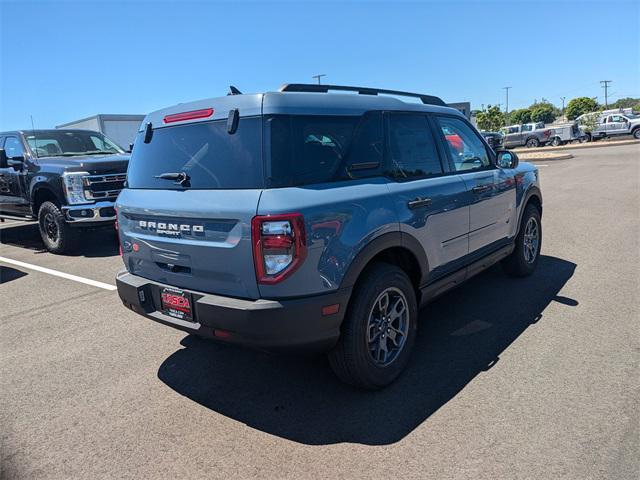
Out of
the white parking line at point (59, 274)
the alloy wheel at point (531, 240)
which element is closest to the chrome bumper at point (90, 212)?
the white parking line at point (59, 274)

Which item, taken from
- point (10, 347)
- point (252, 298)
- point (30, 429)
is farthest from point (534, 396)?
point (10, 347)

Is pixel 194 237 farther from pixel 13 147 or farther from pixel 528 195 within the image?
pixel 13 147

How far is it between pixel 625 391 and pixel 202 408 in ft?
9.28

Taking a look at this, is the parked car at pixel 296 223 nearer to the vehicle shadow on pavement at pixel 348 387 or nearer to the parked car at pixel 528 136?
the vehicle shadow on pavement at pixel 348 387

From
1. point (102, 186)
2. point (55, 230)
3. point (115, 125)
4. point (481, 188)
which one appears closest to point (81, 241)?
point (55, 230)

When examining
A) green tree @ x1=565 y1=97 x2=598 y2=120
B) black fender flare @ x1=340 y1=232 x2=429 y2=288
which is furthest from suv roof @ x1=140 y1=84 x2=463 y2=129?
green tree @ x1=565 y1=97 x2=598 y2=120

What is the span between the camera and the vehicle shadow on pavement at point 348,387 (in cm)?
288

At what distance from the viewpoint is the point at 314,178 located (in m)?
2.85

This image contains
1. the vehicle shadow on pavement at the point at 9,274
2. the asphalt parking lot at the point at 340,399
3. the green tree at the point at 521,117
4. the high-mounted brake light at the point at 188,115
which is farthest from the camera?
the green tree at the point at 521,117

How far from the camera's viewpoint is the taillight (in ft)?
8.41

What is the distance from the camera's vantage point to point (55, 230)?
312 inches

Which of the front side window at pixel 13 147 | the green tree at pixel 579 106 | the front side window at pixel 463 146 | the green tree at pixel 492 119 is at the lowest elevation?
the front side window at pixel 463 146

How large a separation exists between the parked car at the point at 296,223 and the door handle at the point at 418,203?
0.01 m

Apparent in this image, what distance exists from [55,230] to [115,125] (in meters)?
19.7
